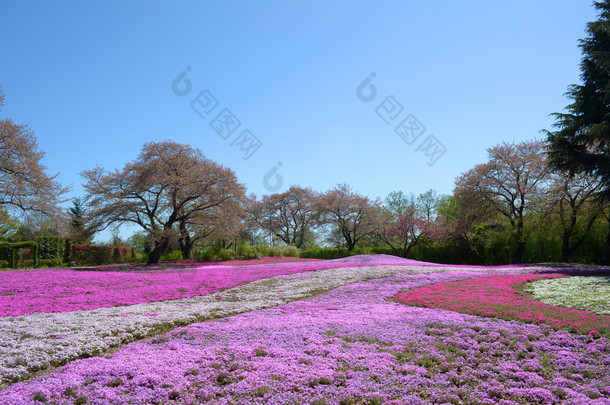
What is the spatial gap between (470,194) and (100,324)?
31592 mm

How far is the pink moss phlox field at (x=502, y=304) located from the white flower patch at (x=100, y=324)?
17.2ft

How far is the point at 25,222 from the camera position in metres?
24.8

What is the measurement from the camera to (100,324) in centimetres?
952

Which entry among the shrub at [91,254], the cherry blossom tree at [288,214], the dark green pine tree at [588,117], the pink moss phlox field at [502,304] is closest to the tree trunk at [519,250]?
the dark green pine tree at [588,117]

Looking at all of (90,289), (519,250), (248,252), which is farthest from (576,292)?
(248,252)

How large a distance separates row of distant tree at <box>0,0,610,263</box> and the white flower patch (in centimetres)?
1611

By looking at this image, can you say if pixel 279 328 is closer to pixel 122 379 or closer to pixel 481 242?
pixel 122 379

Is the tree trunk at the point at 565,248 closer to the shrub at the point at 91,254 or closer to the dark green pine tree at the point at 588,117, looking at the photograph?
the dark green pine tree at the point at 588,117

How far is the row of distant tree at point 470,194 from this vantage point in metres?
22.0

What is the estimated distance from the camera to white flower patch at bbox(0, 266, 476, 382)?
7090mm

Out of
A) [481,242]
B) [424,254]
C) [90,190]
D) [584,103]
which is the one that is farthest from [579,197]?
[90,190]

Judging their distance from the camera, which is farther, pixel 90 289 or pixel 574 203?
pixel 574 203

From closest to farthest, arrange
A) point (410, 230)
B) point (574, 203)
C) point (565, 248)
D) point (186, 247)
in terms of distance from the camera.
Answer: point (574, 203), point (565, 248), point (186, 247), point (410, 230)

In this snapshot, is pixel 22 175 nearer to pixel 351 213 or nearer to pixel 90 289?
pixel 90 289
